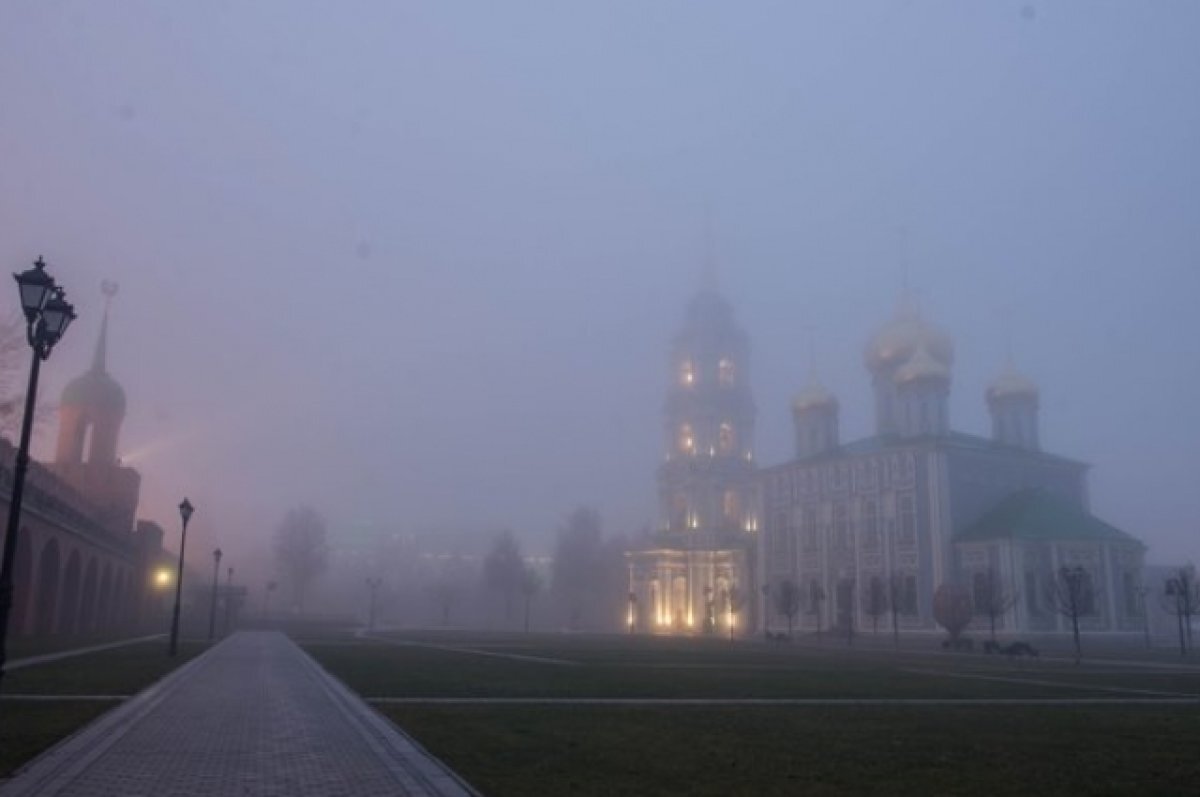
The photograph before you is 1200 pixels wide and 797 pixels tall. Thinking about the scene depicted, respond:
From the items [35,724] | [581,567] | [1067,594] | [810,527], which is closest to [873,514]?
[810,527]

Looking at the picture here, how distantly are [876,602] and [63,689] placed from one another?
51518 millimetres

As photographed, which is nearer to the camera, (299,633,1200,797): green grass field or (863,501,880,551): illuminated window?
(299,633,1200,797): green grass field

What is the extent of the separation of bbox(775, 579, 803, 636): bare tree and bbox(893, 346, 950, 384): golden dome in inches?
662

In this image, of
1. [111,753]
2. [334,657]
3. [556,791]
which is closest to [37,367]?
[111,753]

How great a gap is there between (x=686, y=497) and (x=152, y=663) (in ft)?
209

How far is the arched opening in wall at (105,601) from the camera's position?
207ft

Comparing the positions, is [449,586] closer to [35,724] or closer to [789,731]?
[35,724]

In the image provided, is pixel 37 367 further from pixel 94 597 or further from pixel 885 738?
pixel 94 597

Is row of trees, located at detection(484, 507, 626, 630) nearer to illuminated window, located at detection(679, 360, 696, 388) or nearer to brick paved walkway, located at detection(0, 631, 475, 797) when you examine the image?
illuminated window, located at detection(679, 360, 696, 388)

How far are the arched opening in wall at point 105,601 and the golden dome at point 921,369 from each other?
55.1 meters

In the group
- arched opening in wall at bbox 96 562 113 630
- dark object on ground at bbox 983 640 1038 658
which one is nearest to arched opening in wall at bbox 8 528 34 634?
arched opening in wall at bbox 96 562 113 630

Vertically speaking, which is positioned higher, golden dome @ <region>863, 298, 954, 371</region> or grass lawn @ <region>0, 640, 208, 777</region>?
golden dome @ <region>863, 298, 954, 371</region>

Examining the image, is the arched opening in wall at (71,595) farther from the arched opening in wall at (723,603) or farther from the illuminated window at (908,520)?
the illuminated window at (908,520)

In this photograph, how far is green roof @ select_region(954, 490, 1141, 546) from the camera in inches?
2518
